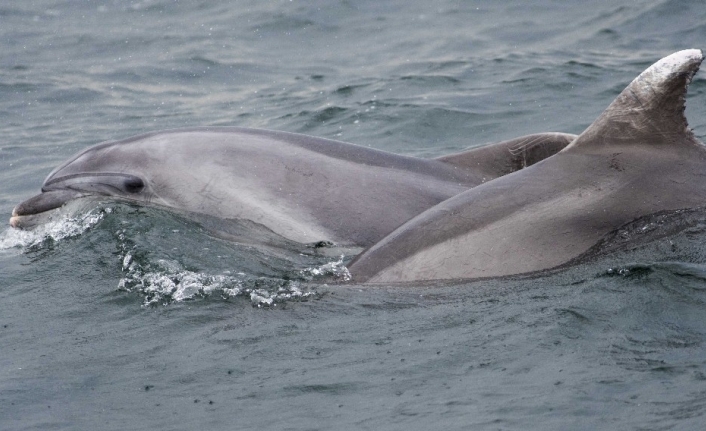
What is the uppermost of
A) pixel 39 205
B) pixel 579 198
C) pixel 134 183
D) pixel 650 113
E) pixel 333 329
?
pixel 650 113

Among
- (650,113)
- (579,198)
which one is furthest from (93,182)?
(650,113)

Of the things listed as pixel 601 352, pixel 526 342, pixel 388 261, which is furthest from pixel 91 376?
pixel 601 352

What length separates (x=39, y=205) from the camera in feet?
32.6

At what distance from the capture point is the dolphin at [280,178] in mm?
9195

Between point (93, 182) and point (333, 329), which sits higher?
point (93, 182)

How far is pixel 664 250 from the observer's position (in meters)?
7.52

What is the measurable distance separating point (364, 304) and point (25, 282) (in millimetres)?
3357

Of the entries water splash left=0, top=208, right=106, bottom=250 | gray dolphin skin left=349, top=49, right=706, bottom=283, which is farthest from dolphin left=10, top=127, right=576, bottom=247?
gray dolphin skin left=349, top=49, right=706, bottom=283

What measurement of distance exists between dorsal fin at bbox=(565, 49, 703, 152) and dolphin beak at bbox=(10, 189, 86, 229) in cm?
493

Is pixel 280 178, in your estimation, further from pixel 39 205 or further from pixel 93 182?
pixel 39 205

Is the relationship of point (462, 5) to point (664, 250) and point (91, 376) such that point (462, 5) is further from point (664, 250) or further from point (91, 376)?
point (91, 376)

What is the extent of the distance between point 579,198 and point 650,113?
2.77 feet

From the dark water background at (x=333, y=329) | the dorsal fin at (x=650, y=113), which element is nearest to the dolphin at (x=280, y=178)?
the dark water background at (x=333, y=329)

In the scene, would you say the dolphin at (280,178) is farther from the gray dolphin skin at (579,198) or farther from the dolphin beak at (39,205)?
the gray dolphin skin at (579,198)
